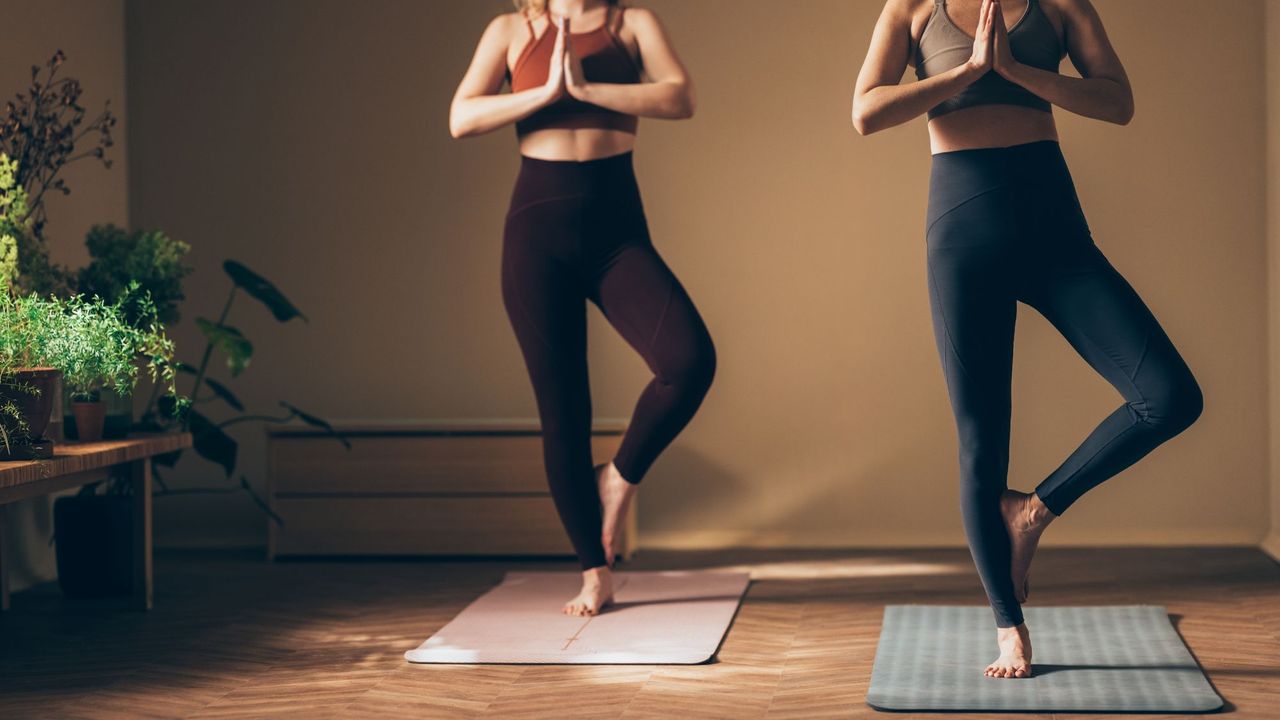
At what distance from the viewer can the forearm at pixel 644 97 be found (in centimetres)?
312

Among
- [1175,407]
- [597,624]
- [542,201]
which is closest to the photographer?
[1175,407]

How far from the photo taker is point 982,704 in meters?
2.49

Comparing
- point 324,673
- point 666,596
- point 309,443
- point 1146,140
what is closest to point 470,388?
point 309,443

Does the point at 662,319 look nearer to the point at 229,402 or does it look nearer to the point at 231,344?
the point at 231,344

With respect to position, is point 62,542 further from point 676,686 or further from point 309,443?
point 676,686

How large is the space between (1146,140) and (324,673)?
126 inches

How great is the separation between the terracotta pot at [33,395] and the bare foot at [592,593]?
1.37 meters

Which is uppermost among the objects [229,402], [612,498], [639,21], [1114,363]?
[639,21]

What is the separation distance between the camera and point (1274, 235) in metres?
4.42

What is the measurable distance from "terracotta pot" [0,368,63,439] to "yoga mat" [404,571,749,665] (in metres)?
1.06

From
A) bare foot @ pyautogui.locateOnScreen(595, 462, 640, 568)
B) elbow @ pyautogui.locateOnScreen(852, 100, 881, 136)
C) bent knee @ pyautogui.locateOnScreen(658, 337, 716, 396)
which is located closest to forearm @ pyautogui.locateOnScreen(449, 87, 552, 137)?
bent knee @ pyautogui.locateOnScreen(658, 337, 716, 396)

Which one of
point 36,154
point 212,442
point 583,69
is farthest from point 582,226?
point 212,442

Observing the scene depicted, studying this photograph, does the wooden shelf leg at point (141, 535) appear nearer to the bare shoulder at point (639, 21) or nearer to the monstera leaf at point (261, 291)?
the monstera leaf at point (261, 291)

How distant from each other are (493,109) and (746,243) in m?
1.73
